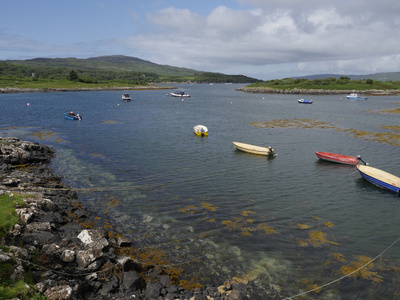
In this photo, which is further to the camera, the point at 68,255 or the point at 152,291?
the point at 68,255

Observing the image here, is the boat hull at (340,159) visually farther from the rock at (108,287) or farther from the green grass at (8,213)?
the green grass at (8,213)

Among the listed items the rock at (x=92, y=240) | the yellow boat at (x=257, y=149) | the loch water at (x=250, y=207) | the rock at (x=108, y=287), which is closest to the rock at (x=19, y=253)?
the rock at (x=92, y=240)

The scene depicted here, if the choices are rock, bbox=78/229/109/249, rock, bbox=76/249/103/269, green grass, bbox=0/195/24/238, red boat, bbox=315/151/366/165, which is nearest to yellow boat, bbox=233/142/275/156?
red boat, bbox=315/151/366/165

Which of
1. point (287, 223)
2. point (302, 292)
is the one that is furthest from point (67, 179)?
point (302, 292)

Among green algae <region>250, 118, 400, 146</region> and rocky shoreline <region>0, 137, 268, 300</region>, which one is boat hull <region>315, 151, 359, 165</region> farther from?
rocky shoreline <region>0, 137, 268, 300</region>

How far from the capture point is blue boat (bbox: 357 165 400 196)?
97.6 ft

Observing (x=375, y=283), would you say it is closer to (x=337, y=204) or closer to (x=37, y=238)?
(x=337, y=204)

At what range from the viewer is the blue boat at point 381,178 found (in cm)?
2976

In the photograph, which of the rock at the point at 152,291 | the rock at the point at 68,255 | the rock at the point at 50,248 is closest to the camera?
the rock at the point at 152,291

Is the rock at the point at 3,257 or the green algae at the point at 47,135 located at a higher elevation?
the rock at the point at 3,257

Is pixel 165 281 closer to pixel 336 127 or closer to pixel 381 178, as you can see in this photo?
pixel 381 178

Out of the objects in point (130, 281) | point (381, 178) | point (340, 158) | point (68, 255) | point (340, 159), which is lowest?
point (130, 281)

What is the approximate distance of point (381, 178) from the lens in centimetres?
3100

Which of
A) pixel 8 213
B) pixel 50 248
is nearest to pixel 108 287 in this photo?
pixel 50 248
